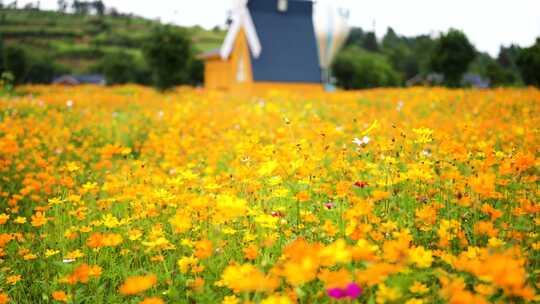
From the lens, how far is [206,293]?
2676mm

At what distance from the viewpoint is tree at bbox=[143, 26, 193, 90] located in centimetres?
2211

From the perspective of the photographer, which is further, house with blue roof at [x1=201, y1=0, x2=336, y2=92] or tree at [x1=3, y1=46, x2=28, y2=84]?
tree at [x1=3, y1=46, x2=28, y2=84]

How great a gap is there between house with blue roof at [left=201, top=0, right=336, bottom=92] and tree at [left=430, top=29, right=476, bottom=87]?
22.8 ft

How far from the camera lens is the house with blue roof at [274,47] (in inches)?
813

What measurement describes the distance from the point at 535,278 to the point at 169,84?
67.6ft

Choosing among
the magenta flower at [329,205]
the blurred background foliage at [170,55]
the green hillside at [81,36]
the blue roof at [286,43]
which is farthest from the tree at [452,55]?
the green hillside at [81,36]

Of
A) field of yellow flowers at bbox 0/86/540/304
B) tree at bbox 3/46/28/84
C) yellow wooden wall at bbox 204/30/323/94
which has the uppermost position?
tree at bbox 3/46/28/84

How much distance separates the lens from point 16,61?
3117cm

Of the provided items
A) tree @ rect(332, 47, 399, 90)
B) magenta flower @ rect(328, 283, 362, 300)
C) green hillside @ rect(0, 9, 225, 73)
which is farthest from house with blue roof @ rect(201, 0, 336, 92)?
green hillside @ rect(0, 9, 225, 73)

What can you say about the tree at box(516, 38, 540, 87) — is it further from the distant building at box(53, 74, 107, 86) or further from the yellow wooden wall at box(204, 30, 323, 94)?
the distant building at box(53, 74, 107, 86)

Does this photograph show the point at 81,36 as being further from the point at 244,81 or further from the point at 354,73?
the point at 244,81

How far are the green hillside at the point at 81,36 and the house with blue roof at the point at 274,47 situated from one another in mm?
50424

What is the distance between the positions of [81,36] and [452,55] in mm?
87605

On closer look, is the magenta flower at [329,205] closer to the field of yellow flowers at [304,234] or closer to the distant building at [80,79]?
the field of yellow flowers at [304,234]
